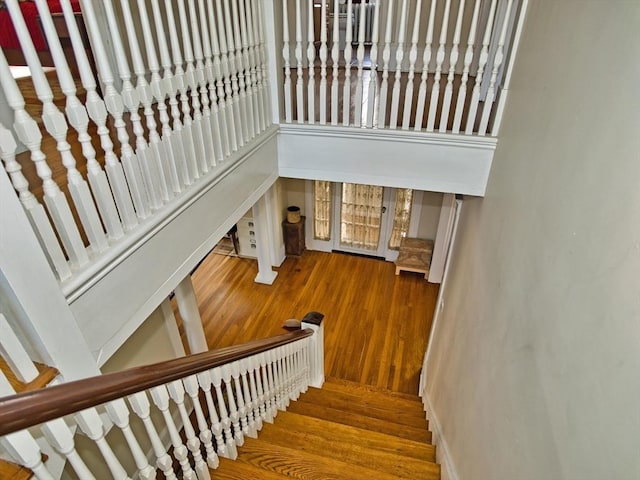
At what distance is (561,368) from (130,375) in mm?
1188

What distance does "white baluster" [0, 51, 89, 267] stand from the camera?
971mm

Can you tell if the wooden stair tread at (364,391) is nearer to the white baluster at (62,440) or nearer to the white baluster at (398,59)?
the white baluster at (398,59)

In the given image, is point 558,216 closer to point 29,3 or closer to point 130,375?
point 130,375

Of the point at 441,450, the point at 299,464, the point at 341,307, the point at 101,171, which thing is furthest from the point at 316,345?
the point at 101,171

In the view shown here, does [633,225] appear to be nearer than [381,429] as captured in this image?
Yes

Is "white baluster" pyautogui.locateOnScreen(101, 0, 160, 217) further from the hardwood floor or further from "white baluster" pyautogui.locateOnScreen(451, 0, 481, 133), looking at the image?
the hardwood floor

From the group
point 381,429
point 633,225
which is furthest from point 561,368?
point 381,429

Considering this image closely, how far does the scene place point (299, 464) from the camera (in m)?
1.77

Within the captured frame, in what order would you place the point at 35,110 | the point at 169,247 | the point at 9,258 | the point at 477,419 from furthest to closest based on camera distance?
the point at 35,110 → the point at 477,419 → the point at 169,247 → the point at 9,258

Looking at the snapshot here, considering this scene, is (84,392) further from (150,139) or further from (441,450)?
(441,450)

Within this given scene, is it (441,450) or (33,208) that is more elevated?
(33,208)

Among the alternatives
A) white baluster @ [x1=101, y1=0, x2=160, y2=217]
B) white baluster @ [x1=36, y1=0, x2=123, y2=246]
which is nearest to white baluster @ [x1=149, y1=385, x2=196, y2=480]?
white baluster @ [x1=36, y1=0, x2=123, y2=246]

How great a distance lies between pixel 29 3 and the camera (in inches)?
89.9

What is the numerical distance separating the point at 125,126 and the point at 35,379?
89 cm
